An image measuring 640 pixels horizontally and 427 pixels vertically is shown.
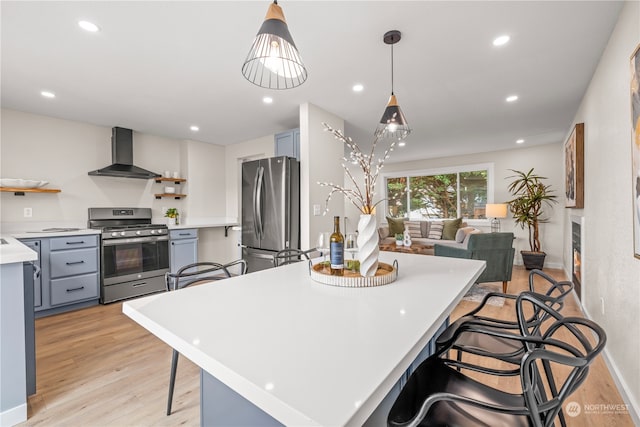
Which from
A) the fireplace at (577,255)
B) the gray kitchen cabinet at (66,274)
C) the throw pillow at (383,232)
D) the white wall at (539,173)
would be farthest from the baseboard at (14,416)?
the throw pillow at (383,232)

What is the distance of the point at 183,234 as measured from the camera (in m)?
4.29

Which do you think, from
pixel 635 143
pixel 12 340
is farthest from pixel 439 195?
pixel 12 340

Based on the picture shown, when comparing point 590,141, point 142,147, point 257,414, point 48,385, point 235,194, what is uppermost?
point 142,147

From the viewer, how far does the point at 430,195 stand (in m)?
6.89

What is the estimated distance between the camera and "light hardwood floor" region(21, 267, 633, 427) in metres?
1.57

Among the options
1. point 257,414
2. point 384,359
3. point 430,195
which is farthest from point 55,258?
point 430,195

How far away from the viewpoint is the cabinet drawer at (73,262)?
312 centimetres

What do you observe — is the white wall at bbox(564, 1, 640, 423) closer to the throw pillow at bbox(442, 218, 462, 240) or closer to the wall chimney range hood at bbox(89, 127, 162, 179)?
the throw pillow at bbox(442, 218, 462, 240)

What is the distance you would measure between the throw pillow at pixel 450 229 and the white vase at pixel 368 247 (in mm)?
5097

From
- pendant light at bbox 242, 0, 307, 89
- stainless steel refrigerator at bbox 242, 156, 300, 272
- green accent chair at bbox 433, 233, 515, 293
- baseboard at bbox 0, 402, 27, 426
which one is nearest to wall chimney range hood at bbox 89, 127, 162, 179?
stainless steel refrigerator at bbox 242, 156, 300, 272

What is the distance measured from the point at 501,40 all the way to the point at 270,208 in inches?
106

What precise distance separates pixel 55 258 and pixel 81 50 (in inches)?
88.9

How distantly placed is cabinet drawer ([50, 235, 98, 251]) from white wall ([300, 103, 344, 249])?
250cm

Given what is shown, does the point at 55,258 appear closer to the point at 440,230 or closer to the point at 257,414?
the point at 257,414
